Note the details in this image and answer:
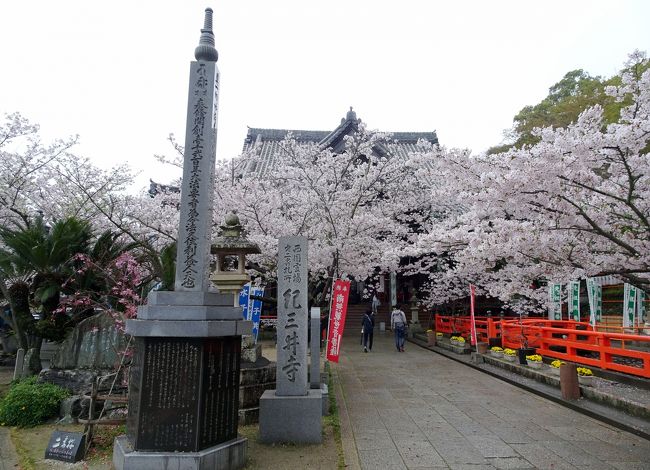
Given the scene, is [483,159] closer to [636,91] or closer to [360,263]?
[636,91]

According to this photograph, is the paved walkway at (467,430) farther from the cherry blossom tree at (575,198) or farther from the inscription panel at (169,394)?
the cherry blossom tree at (575,198)

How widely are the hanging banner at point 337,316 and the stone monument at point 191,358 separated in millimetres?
5075

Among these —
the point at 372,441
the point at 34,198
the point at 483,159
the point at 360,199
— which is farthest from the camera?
the point at 34,198

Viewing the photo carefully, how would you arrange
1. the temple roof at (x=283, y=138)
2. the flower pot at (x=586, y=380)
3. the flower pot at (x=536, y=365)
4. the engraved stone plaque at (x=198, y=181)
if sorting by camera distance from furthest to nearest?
the temple roof at (x=283, y=138) → the flower pot at (x=536, y=365) → the flower pot at (x=586, y=380) → the engraved stone plaque at (x=198, y=181)

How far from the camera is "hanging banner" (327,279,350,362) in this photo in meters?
10.5

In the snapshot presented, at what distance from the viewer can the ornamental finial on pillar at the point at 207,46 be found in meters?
5.73

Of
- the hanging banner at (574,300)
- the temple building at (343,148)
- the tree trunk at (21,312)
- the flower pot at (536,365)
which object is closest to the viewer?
the tree trunk at (21,312)

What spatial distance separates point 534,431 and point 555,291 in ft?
32.6

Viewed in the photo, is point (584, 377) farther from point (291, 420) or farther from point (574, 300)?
point (574, 300)


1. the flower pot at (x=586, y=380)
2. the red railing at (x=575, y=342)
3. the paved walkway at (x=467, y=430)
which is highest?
the red railing at (x=575, y=342)

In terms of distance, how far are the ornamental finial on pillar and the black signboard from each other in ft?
17.6

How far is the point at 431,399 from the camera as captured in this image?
9281 millimetres

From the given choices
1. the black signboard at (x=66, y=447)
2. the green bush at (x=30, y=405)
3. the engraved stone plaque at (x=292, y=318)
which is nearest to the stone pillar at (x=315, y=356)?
the engraved stone plaque at (x=292, y=318)

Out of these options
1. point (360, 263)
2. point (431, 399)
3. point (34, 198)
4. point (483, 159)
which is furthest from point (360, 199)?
point (34, 198)
